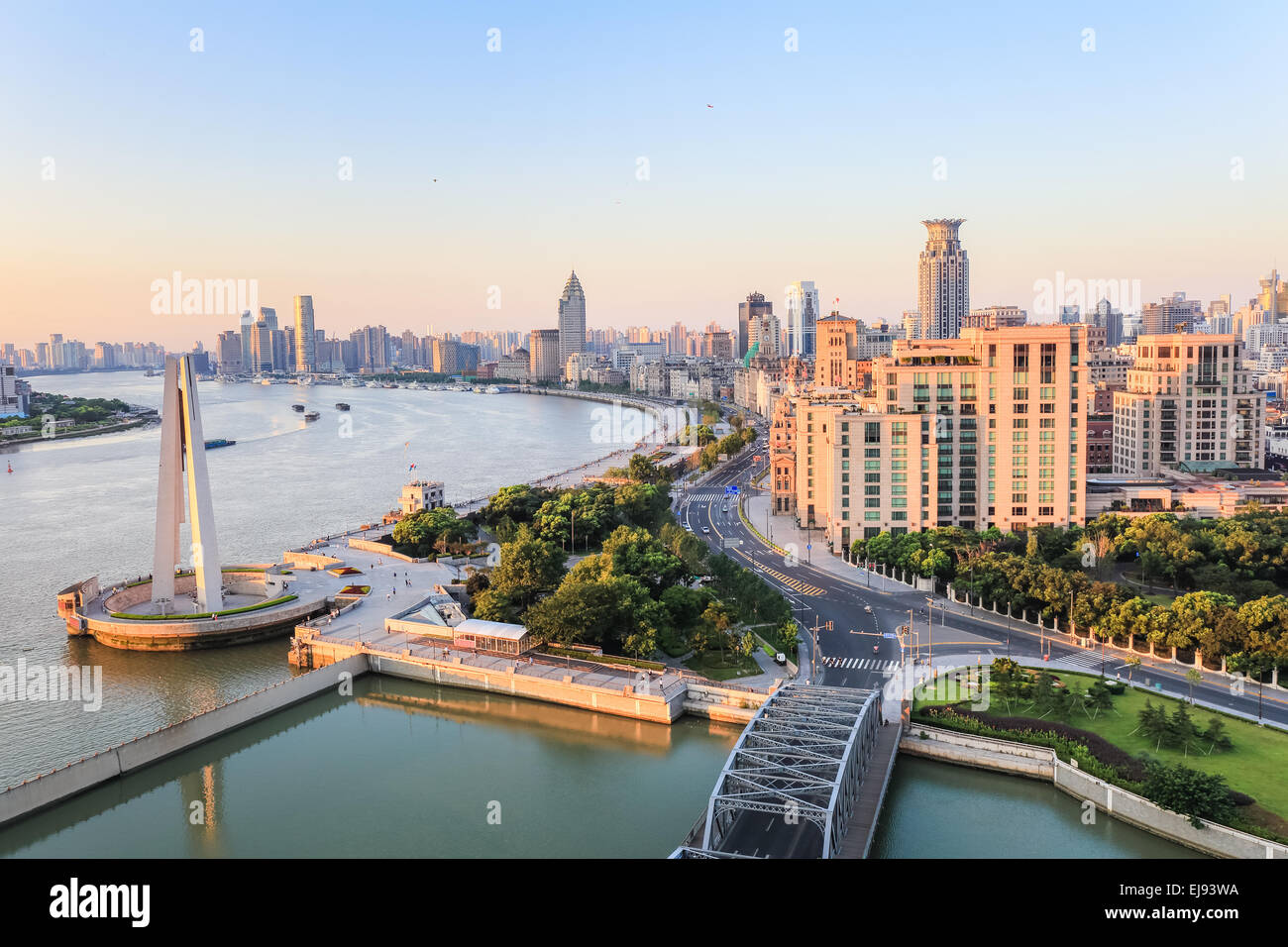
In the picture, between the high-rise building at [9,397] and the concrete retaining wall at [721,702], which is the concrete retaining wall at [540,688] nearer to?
the concrete retaining wall at [721,702]

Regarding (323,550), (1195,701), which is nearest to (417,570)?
(323,550)

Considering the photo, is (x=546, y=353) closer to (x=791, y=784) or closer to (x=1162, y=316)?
(x=1162, y=316)

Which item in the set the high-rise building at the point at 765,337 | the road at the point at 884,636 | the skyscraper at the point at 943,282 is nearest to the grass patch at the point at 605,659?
the road at the point at 884,636

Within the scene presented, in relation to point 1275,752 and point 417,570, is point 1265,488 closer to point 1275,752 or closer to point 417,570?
point 1275,752

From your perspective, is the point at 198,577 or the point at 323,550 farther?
the point at 323,550

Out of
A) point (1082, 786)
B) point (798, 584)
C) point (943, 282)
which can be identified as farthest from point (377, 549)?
point (943, 282)

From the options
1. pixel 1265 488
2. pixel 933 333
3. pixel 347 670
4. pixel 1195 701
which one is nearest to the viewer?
pixel 1195 701
